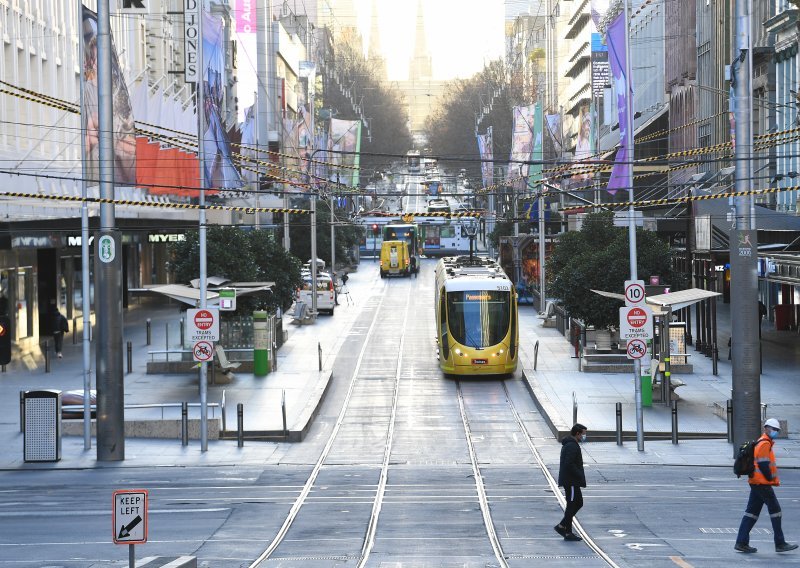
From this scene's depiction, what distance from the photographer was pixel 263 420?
30453 millimetres

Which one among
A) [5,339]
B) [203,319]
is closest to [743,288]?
[203,319]

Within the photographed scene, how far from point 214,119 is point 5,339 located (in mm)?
23052

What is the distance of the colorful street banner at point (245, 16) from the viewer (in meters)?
A: 94.4

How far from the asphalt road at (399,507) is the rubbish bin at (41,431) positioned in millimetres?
847

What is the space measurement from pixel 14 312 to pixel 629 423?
92.4 ft

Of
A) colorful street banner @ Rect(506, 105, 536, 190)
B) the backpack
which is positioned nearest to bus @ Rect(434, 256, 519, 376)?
the backpack

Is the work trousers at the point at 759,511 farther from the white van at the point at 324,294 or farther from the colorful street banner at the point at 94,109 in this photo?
the white van at the point at 324,294

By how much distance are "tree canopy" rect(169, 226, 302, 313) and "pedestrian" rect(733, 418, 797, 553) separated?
2750cm

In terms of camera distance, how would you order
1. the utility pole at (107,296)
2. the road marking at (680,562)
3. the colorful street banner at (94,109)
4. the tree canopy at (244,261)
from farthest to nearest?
the tree canopy at (244,261) → the colorful street banner at (94,109) → the utility pole at (107,296) → the road marking at (680,562)

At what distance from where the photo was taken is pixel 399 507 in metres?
20.4

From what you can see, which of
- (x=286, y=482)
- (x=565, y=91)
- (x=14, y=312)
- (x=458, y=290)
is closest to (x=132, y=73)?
(x=14, y=312)

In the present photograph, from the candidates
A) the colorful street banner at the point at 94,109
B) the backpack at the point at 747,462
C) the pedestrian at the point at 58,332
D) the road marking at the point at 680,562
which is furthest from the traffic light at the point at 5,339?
the pedestrian at the point at 58,332

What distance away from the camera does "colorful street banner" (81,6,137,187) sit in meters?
29.1

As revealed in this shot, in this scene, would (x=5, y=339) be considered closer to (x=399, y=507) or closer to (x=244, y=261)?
(x=399, y=507)
